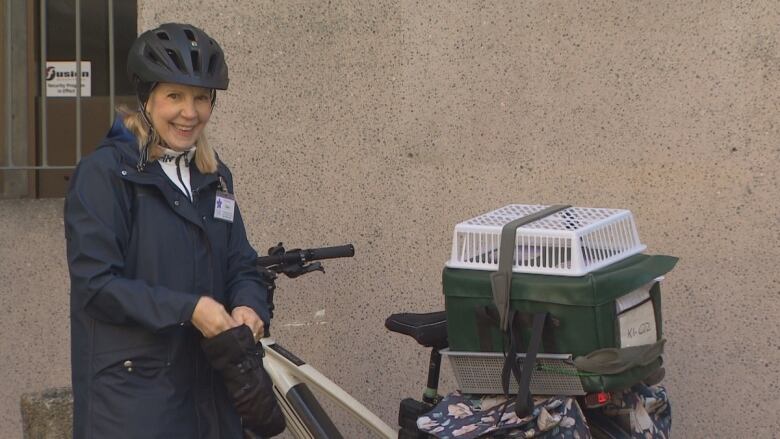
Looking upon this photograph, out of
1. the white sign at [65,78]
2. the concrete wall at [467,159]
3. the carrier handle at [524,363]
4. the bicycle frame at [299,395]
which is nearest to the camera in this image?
the carrier handle at [524,363]

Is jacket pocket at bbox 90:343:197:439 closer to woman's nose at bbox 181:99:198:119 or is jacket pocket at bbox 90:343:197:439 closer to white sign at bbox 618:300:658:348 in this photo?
woman's nose at bbox 181:99:198:119

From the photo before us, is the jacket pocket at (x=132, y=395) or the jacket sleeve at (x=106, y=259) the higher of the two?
the jacket sleeve at (x=106, y=259)

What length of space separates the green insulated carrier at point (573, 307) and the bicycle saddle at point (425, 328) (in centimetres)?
43

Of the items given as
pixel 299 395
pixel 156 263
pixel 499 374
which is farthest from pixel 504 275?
pixel 299 395

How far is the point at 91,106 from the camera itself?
17.1 ft

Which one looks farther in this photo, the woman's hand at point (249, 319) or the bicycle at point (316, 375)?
the bicycle at point (316, 375)

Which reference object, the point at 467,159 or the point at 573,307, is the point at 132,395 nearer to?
the point at 573,307

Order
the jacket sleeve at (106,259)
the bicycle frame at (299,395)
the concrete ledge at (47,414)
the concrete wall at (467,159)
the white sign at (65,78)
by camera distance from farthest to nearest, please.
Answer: the white sign at (65,78) < the concrete ledge at (47,414) < the concrete wall at (467,159) < the bicycle frame at (299,395) < the jacket sleeve at (106,259)

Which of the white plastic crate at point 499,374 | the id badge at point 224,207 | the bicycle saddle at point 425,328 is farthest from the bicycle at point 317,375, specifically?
the id badge at point 224,207

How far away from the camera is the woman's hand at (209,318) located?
261 cm

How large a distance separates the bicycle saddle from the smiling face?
1.01 m

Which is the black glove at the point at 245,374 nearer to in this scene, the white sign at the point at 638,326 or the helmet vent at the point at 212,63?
the helmet vent at the point at 212,63

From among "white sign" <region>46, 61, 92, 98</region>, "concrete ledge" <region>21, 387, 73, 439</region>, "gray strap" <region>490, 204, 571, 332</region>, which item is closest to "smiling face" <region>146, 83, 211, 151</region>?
"gray strap" <region>490, 204, 571, 332</region>

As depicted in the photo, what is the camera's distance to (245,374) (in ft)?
8.80
